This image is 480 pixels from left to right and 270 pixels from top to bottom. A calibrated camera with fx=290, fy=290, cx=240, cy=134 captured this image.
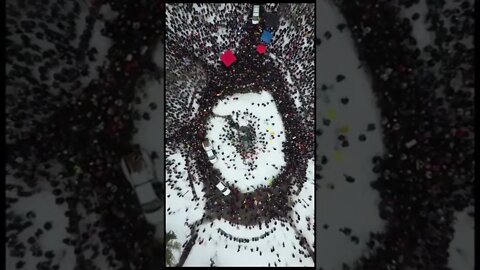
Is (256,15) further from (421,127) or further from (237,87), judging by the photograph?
(421,127)

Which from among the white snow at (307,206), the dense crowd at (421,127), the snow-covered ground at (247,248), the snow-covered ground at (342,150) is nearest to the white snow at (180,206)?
the snow-covered ground at (247,248)

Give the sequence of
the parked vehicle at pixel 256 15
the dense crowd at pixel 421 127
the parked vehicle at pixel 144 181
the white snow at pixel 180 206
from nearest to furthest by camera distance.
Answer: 1. the dense crowd at pixel 421 127
2. the parked vehicle at pixel 144 181
3. the parked vehicle at pixel 256 15
4. the white snow at pixel 180 206

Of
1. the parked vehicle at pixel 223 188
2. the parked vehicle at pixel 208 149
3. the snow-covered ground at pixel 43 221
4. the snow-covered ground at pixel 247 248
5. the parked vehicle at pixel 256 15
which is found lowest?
the snow-covered ground at pixel 247 248

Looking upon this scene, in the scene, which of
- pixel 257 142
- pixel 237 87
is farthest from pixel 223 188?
pixel 237 87

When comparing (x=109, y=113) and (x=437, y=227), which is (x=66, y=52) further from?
(x=437, y=227)

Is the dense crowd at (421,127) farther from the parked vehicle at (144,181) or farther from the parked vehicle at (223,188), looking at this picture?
the parked vehicle at (144,181)
